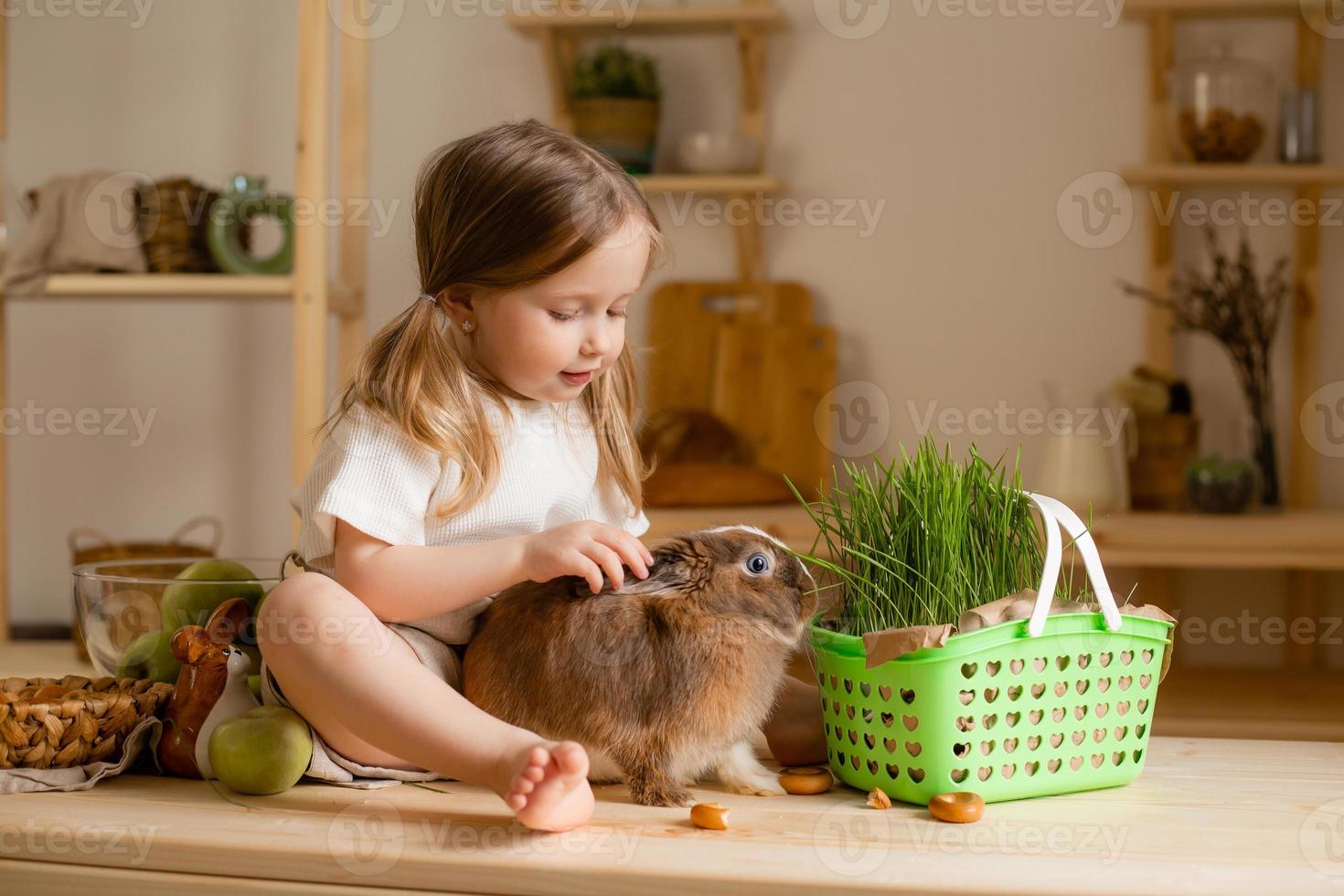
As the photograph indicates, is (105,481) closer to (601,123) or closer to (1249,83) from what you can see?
(601,123)

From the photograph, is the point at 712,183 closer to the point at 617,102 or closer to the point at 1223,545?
the point at 617,102

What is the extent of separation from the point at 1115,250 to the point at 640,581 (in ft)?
5.08

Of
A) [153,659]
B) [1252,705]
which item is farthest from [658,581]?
[1252,705]

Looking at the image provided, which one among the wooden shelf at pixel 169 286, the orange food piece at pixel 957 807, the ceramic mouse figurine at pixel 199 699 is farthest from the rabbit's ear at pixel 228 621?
the wooden shelf at pixel 169 286

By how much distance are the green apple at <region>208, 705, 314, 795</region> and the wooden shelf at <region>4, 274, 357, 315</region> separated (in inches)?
43.6

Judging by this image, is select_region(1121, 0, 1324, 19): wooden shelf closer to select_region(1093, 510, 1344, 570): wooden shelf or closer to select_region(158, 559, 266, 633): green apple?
select_region(1093, 510, 1344, 570): wooden shelf

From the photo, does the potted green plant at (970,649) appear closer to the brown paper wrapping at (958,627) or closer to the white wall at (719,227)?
the brown paper wrapping at (958,627)

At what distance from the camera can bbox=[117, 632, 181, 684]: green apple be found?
3.63 ft

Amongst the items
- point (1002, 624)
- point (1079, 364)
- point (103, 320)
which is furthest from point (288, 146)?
point (1002, 624)

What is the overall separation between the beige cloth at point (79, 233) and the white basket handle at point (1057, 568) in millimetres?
1591

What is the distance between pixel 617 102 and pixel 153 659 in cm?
131

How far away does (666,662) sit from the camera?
89 centimetres

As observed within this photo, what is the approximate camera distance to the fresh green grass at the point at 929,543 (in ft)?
3.01

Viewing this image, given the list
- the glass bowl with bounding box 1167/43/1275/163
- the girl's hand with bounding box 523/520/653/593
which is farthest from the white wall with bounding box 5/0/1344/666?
the girl's hand with bounding box 523/520/653/593
